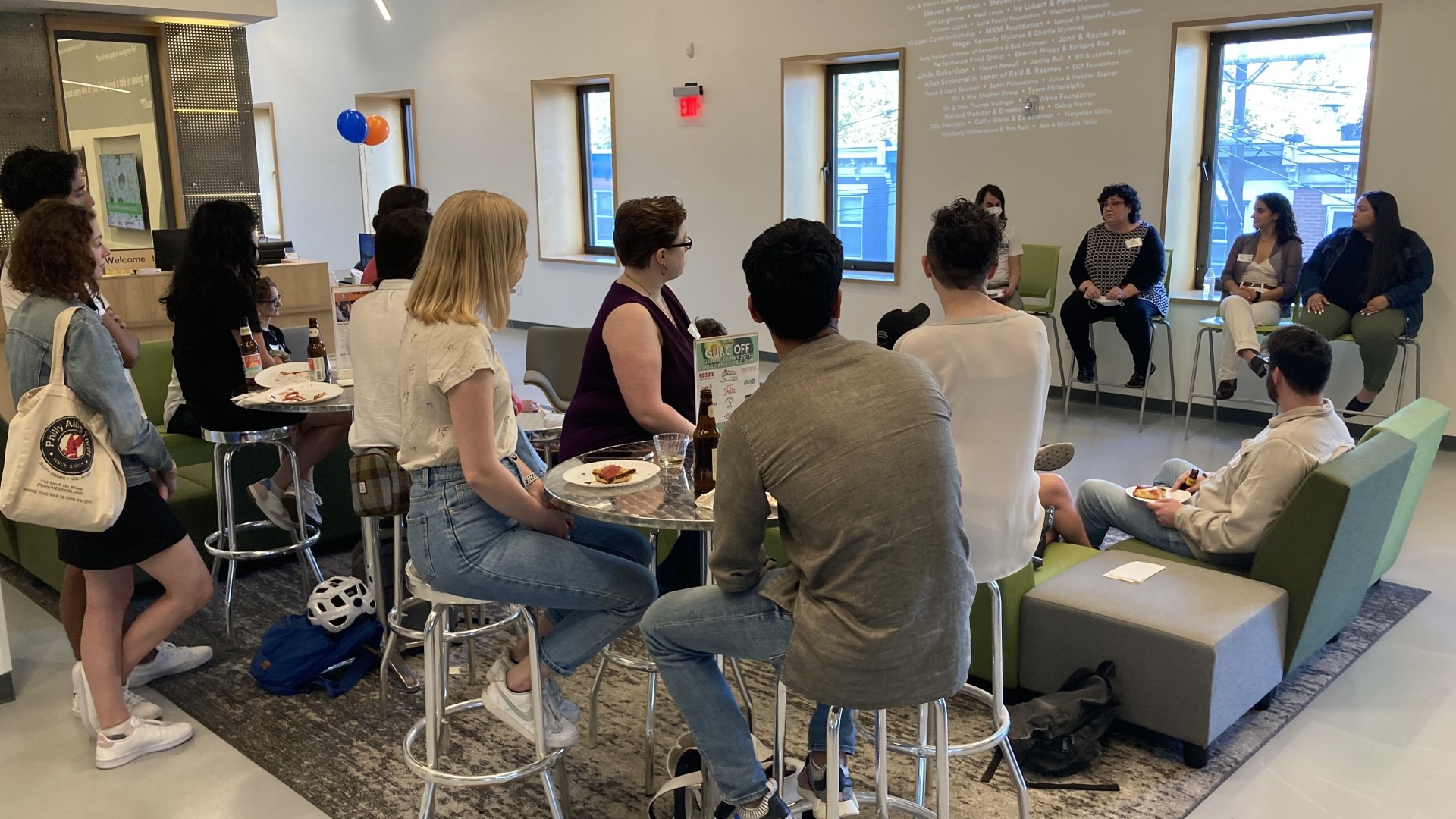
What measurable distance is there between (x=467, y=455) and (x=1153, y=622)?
1.69 meters

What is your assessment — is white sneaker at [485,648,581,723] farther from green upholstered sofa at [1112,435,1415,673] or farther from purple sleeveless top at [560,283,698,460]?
green upholstered sofa at [1112,435,1415,673]

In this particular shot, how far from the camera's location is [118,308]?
18.9ft

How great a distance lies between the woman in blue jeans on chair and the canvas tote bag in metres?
0.86

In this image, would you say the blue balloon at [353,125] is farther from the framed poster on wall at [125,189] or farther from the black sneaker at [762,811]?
the black sneaker at [762,811]

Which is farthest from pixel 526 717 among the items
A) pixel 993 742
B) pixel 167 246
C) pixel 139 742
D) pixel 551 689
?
pixel 167 246

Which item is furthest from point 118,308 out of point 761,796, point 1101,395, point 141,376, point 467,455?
point 1101,395

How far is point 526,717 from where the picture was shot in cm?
238

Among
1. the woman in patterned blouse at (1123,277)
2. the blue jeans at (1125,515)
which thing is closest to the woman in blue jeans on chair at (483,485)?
the blue jeans at (1125,515)

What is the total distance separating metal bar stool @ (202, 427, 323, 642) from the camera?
3.61m

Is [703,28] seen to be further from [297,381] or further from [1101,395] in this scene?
[297,381]

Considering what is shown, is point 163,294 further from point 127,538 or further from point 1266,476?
point 1266,476

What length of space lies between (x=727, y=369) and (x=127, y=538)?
1558 mm

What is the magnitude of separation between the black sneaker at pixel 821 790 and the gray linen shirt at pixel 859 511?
346mm

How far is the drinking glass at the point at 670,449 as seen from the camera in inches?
97.3
